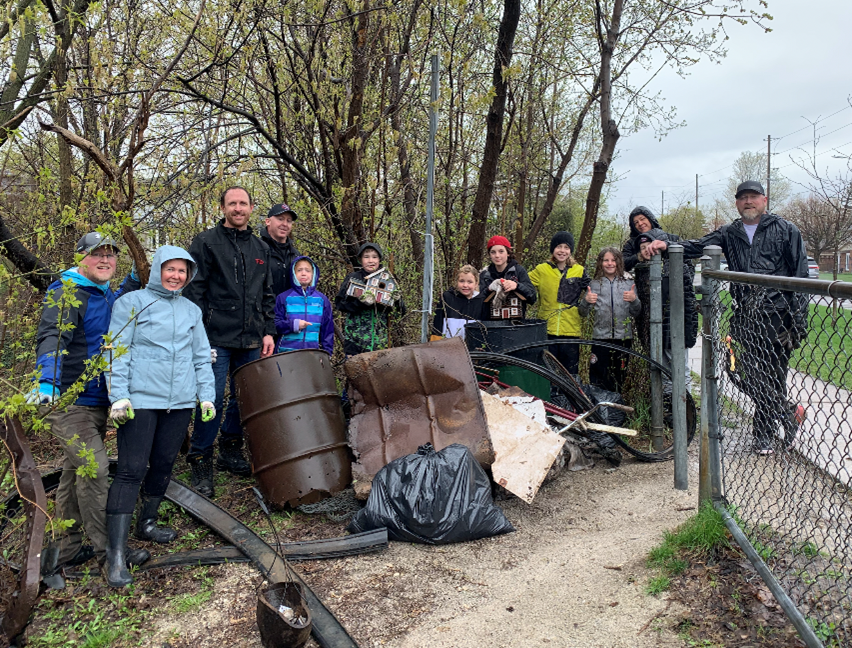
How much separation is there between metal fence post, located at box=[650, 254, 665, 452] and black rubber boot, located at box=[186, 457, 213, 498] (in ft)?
11.4

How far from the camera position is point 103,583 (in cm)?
321

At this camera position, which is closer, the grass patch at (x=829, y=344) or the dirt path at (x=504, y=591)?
the grass patch at (x=829, y=344)

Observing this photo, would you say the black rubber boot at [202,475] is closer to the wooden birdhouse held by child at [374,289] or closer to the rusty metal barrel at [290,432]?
the rusty metal barrel at [290,432]

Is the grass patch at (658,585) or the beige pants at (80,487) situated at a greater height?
the beige pants at (80,487)

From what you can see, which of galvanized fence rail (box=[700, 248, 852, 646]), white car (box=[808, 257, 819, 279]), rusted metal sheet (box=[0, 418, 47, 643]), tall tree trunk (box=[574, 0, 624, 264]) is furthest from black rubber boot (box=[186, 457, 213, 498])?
tall tree trunk (box=[574, 0, 624, 264])

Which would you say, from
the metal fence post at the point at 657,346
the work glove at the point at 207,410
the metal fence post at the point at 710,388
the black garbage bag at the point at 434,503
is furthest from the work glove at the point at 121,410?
the metal fence post at the point at 657,346

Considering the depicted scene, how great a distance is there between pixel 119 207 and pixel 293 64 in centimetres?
234

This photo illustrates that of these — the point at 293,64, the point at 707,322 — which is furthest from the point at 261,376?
the point at 293,64

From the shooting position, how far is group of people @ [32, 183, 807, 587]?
3.29 metres

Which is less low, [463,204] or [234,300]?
[463,204]

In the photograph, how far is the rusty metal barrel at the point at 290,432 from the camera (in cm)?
392

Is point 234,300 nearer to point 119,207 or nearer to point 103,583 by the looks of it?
point 119,207

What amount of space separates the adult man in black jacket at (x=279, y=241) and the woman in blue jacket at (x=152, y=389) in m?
1.15

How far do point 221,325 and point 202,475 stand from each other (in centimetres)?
107
